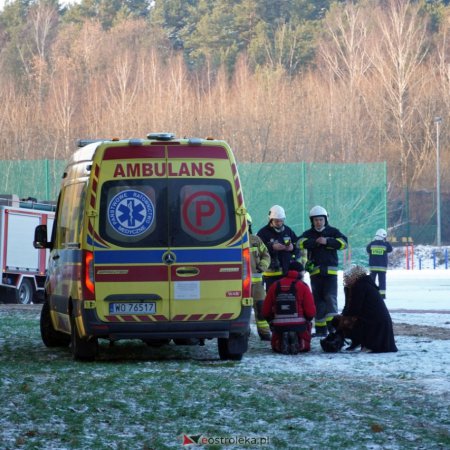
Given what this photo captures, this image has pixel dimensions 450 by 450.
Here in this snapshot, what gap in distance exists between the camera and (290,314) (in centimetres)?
1461

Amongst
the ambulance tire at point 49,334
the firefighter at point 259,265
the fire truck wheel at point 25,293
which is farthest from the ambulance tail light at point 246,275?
the fire truck wheel at point 25,293

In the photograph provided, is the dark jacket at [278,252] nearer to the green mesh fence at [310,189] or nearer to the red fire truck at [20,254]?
the red fire truck at [20,254]

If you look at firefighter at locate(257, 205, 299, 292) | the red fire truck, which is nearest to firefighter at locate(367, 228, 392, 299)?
the red fire truck

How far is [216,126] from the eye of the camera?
7212cm

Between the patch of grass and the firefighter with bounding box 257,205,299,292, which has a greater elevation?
the firefighter with bounding box 257,205,299,292

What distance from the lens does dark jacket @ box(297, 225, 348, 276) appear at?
54.3 feet

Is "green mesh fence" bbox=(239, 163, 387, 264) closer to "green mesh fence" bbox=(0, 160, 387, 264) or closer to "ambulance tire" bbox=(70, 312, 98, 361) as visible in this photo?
"green mesh fence" bbox=(0, 160, 387, 264)

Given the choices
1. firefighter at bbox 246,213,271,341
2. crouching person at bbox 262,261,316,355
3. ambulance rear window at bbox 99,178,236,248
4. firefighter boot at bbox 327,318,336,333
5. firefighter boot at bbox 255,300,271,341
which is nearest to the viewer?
ambulance rear window at bbox 99,178,236,248

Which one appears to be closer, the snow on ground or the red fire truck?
the snow on ground

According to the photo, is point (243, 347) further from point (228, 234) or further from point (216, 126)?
point (216, 126)

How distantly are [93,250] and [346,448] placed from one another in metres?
5.19

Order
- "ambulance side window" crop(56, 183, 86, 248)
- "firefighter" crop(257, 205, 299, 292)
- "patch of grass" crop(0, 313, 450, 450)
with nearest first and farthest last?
"patch of grass" crop(0, 313, 450, 450), "ambulance side window" crop(56, 183, 86, 248), "firefighter" crop(257, 205, 299, 292)

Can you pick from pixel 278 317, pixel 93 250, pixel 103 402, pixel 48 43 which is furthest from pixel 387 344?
pixel 48 43

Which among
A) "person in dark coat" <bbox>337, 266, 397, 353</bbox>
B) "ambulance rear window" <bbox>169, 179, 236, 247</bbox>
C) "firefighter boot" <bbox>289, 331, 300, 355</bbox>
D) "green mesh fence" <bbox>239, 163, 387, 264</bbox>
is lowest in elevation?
"firefighter boot" <bbox>289, 331, 300, 355</bbox>
